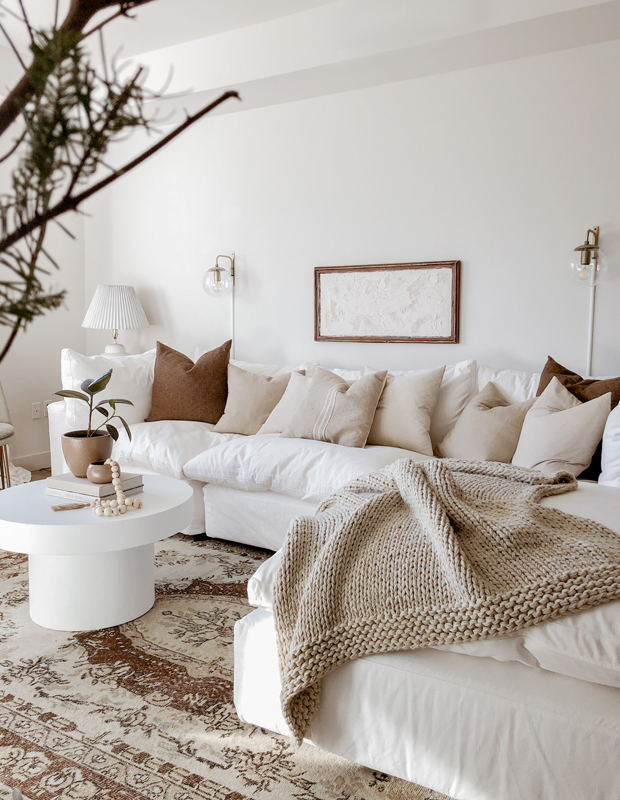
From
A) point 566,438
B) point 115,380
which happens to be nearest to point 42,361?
point 115,380

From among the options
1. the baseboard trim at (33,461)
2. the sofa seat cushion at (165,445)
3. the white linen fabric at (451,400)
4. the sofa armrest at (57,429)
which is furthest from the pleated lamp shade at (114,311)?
the white linen fabric at (451,400)

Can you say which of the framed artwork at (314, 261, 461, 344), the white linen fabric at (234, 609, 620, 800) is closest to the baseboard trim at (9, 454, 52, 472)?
the framed artwork at (314, 261, 461, 344)

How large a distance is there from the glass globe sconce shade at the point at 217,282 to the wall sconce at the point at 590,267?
7.10ft

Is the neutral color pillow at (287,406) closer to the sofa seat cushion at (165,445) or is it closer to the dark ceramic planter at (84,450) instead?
the sofa seat cushion at (165,445)

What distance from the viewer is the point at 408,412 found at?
3.03 metres

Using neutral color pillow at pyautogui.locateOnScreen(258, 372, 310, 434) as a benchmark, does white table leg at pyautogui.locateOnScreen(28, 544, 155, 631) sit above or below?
below

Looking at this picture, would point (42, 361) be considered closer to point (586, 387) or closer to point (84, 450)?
point (84, 450)

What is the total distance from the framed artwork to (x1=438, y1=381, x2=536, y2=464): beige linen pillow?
2.24ft

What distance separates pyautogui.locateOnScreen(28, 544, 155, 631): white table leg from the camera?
2105 millimetres

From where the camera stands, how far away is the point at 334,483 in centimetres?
263

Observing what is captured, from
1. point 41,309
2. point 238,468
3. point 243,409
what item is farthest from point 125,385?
point 41,309

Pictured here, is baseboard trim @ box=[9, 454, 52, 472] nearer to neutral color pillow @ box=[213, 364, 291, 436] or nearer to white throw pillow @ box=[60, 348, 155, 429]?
white throw pillow @ box=[60, 348, 155, 429]

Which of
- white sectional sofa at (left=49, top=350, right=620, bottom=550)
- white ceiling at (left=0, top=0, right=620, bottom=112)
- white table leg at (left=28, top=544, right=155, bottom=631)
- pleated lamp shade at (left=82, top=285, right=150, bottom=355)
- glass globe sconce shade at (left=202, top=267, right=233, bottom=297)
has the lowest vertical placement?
white table leg at (left=28, top=544, right=155, bottom=631)

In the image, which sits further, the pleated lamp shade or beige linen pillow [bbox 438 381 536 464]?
the pleated lamp shade
